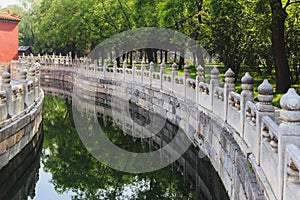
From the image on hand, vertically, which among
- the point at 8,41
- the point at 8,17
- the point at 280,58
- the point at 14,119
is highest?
the point at 8,17

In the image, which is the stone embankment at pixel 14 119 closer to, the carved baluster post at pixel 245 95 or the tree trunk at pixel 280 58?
the carved baluster post at pixel 245 95

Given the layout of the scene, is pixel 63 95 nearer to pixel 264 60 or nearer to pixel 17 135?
pixel 264 60

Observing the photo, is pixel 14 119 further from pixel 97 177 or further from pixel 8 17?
pixel 8 17

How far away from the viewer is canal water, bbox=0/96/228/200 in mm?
8523

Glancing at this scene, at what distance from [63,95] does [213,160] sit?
1898 cm

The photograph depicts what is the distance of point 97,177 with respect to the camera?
1004 centimetres

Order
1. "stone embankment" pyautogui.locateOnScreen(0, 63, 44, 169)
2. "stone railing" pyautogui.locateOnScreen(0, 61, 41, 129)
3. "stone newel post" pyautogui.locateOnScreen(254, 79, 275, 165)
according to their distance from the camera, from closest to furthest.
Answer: "stone newel post" pyautogui.locateOnScreen(254, 79, 275, 165), "stone embankment" pyautogui.locateOnScreen(0, 63, 44, 169), "stone railing" pyautogui.locateOnScreen(0, 61, 41, 129)

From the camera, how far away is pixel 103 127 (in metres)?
15.8

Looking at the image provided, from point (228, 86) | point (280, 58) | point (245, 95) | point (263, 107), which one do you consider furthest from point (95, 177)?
point (280, 58)

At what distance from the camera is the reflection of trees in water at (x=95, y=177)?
29.1 feet

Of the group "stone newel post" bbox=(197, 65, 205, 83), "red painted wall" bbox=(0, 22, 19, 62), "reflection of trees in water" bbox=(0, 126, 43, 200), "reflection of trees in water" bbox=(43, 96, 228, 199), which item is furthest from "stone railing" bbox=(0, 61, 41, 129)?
"red painted wall" bbox=(0, 22, 19, 62)

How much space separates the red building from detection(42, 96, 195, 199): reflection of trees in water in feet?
60.1

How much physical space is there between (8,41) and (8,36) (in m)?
0.39

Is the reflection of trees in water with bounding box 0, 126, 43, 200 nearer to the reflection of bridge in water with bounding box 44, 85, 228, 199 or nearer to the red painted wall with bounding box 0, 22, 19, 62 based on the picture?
the reflection of bridge in water with bounding box 44, 85, 228, 199
